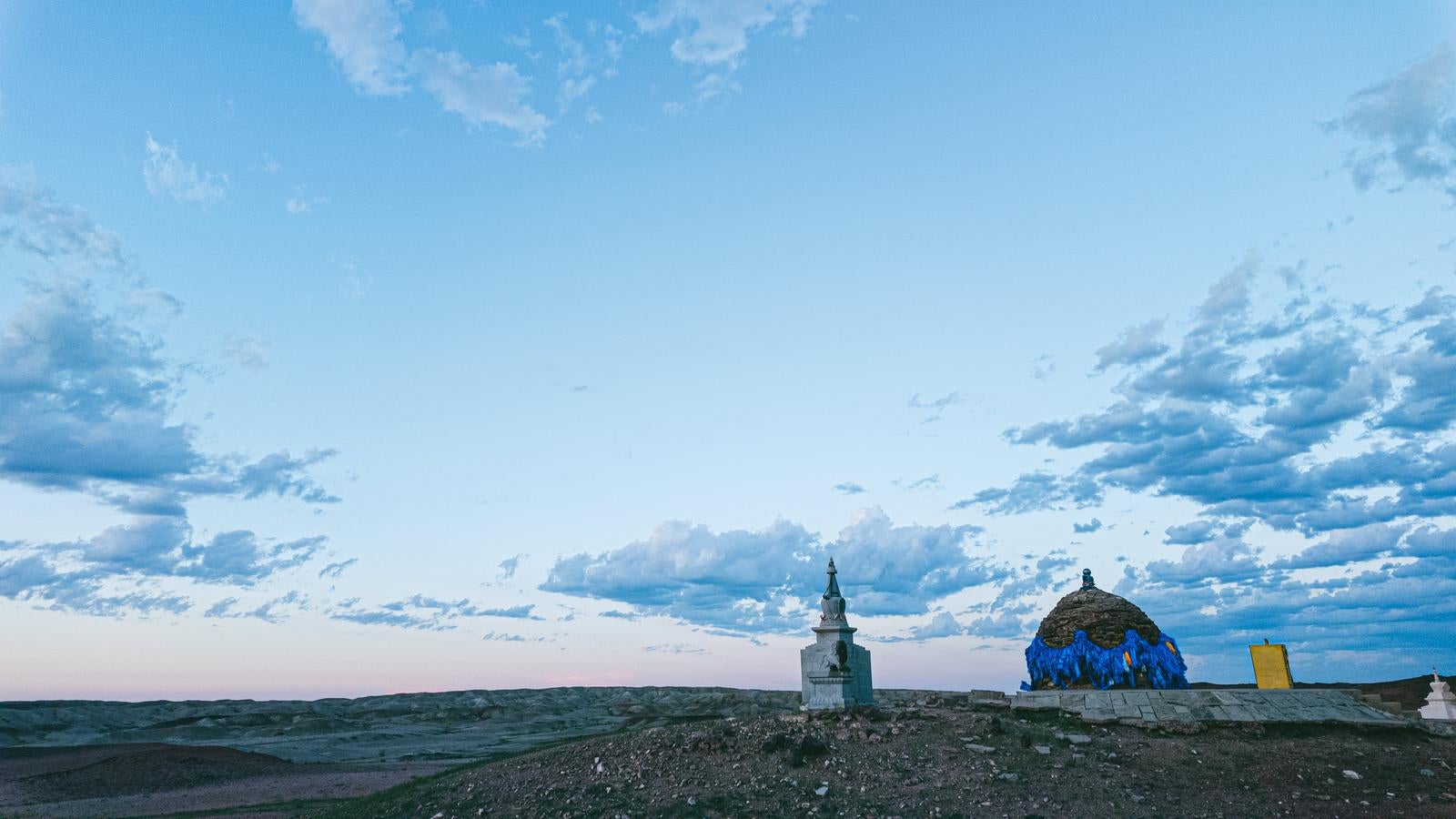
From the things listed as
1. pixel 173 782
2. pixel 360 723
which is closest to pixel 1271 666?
pixel 173 782

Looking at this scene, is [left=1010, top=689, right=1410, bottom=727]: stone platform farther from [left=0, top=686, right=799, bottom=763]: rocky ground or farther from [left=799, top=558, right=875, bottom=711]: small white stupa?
[left=0, top=686, right=799, bottom=763]: rocky ground

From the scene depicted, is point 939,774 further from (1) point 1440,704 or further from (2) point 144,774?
(2) point 144,774

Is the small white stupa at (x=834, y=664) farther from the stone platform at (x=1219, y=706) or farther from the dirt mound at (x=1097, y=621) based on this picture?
the dirt mound at (x=1097, y=621)

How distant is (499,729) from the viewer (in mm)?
63438

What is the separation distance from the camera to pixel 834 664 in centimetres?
2248

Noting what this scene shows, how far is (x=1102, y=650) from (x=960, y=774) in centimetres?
1040

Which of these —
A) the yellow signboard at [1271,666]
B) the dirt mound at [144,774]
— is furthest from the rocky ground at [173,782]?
the yellow signboard at [1271,666]

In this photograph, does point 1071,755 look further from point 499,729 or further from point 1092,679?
point 499,729

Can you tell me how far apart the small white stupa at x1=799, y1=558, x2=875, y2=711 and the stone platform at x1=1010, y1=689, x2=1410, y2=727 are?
4.30 metres

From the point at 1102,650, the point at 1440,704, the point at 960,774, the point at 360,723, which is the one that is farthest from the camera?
the point at 360,723

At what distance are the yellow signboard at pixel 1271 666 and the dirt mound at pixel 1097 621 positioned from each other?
3134 millimetres

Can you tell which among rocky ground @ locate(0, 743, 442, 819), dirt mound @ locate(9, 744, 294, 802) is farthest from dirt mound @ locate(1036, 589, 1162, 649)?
dirt mound @ locate(9, 744, 294, 802)

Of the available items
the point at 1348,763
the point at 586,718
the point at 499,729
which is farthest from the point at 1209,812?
the point at 586,718

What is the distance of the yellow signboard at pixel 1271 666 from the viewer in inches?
988
